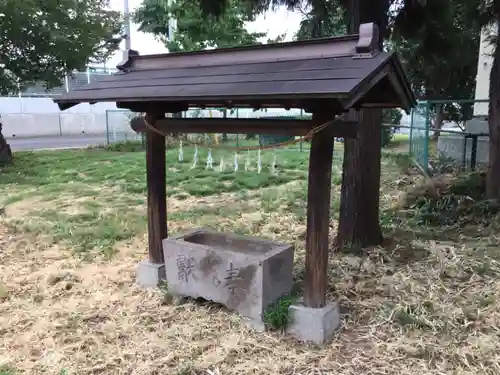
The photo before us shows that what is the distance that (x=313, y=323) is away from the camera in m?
3.15

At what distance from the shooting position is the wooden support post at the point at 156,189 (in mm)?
3975

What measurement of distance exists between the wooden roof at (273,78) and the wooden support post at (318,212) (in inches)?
10.2

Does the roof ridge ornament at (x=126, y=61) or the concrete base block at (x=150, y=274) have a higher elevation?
the roof ridge ornament at (x=126, y=61)

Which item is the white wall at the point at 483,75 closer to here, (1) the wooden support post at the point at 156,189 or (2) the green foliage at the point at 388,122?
(2) the green foliage at the point at 388,122

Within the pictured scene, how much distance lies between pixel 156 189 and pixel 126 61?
1166mm

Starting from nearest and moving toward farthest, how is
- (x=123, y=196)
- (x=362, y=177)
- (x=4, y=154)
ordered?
1. (x=362, y=177)
2. (x=123, y=196)
3. (x=4, y=154)

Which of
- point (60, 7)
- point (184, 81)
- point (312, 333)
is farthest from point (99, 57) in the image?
point (312, 333)

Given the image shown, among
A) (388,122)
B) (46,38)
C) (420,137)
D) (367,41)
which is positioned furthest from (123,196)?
(388,122)

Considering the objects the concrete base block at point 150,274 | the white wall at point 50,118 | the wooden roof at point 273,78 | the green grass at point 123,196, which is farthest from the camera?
the white wall at point 50,118

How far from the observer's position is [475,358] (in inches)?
113

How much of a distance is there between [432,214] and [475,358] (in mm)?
2994

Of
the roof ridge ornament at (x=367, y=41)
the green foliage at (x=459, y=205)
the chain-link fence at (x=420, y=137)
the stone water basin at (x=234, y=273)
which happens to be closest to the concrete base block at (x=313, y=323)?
the stone water basin at (x=234, y=273)

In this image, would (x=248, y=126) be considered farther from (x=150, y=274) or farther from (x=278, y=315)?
(x=150, y=274)

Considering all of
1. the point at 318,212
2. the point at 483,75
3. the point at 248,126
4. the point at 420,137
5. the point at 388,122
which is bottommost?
the point at 318,212
